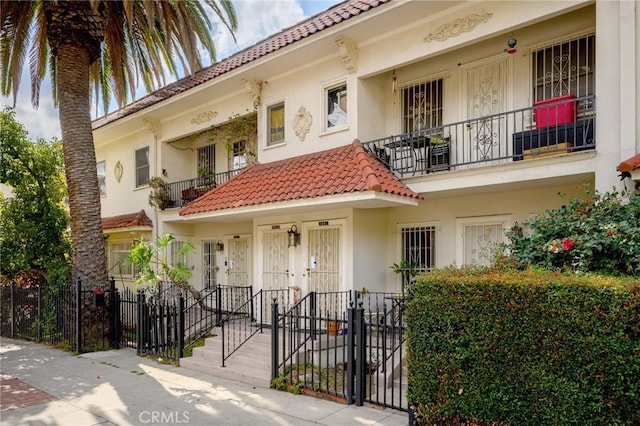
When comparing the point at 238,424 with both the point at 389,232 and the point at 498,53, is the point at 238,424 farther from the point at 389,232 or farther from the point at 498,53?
the point at 498,53

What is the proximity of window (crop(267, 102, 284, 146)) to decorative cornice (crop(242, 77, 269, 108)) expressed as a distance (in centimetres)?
40

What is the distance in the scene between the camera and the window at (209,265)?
595 inches

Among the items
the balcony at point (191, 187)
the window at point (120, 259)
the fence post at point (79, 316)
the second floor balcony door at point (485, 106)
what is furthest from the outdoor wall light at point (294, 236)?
the window at point (120, 259)

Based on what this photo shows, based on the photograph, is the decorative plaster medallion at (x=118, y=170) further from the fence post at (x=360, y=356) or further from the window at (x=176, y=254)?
the fence post at (x=360, y=356)

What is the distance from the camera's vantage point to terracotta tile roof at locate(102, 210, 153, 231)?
15.3 m

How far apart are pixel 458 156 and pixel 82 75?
31.9 ft

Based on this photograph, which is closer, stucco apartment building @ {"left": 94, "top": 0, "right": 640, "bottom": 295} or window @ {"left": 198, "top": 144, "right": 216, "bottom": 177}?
stucco apartment building @ {"left": 94, "top": 0, "right": 640, "bottom": 295}

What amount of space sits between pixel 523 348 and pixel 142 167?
1521cm

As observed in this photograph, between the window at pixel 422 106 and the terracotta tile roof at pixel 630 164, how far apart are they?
14.2 feet

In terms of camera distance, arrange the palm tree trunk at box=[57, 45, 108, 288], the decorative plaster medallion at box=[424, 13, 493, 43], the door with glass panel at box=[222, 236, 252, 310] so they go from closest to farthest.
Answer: the decorative plaster medallion at box=[424, 13, 493, 43] → the palm tree trunk at box=[57, 45, 108, 288] → the door with glass panel at box=[222, 236, 252, 310]

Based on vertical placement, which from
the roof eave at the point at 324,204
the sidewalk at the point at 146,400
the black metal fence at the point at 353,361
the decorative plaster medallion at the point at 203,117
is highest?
the decorative plaster medallion at the point at 203,117

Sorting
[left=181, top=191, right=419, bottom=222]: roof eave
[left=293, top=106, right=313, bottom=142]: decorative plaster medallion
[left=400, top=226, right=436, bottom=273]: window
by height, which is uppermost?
[left=293, top=106, right=313, bottom=142]: decorative plaster medallion

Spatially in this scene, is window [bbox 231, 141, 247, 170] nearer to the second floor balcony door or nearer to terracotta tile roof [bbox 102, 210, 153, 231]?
terracotta tile roof [bbox 102, 210, 153, 231]

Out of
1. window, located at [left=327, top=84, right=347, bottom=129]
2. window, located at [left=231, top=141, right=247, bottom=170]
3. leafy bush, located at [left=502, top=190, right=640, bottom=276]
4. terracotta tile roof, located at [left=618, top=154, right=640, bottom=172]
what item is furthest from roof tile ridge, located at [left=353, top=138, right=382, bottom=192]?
window, located at [left=231, top=141, right=247, bottom=170]
